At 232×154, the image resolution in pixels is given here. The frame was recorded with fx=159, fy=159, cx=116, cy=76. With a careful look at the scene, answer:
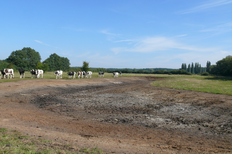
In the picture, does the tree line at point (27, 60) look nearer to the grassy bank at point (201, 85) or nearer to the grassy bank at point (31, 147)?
the grassy bank at point (201, 85)

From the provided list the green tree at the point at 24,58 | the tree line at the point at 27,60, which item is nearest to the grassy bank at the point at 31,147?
the tree line at the point at 27,60

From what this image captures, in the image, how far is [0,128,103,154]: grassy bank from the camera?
423 cm

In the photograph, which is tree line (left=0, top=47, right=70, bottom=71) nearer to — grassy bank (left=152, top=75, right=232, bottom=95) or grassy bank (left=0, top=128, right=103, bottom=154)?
grassy bank (left=152, top=75, right=232, bottom=95)

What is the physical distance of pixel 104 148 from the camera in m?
5.02

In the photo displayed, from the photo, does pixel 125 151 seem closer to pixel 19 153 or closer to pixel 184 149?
pixel 184 149

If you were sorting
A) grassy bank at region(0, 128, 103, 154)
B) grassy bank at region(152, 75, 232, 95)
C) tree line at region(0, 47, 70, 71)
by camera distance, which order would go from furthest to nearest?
tree line at region(0, 47, 70, 71), grassy bank at region(152, 75, 232, 95), grassy bank at region(0, 128, 103, 154)

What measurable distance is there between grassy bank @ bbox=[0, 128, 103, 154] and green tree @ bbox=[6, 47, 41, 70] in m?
75.2

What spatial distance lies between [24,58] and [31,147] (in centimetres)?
7876

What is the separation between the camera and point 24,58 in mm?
72062

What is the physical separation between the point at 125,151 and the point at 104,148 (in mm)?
667

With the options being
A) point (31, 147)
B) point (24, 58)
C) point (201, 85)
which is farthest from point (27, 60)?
point (31, 147)

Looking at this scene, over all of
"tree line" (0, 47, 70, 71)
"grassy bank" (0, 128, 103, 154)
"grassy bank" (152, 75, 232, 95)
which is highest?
"tree line" (0, 47, 70, 71)

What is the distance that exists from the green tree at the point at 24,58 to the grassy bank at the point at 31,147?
75.2m

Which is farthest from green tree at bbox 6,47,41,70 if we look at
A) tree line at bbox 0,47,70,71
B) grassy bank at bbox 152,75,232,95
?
grassy bank at bbox 152,75,232,95
